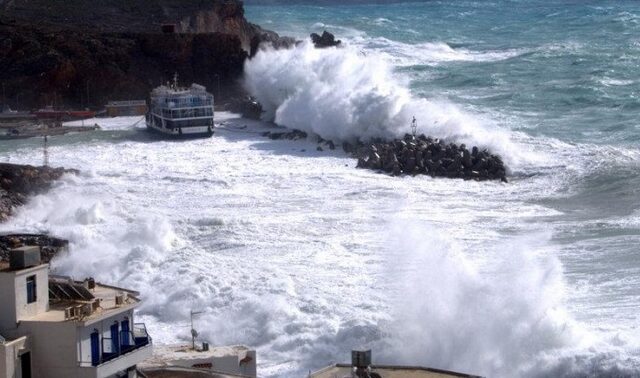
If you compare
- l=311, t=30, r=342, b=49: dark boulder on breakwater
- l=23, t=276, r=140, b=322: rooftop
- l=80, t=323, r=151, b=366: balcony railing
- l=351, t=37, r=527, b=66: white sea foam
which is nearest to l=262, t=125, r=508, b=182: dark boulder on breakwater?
l=311, t=30, r=342, b=49: dark boulder on breakwater

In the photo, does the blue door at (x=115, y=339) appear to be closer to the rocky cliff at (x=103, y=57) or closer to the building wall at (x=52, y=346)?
the building wall at (x=52, y=346)

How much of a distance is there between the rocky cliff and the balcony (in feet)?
134

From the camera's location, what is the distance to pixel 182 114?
45.8 metres

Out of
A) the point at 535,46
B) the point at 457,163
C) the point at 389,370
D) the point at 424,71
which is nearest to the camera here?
the point at 389,370

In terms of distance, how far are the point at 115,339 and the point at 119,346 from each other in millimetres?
75

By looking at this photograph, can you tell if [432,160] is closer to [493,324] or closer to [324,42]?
[493,324]

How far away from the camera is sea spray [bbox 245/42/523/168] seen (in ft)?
142

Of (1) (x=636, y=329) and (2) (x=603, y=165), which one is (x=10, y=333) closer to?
(1) (x=636, y=329)

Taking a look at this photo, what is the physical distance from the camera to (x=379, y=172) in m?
38.4

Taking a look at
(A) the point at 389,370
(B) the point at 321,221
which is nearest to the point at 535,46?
(B) the point at 321,221

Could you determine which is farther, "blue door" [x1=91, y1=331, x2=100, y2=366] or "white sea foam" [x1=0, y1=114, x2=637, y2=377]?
"white sea foam" [x1=0, y1=114, x2=637, y2=377]

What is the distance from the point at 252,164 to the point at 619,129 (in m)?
Answer: 12.7

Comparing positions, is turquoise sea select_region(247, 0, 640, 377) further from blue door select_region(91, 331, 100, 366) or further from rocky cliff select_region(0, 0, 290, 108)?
blue door select_region(91, 331, 100, 366)

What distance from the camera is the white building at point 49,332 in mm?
12516
